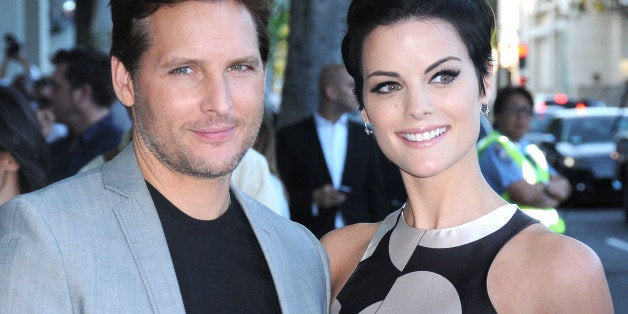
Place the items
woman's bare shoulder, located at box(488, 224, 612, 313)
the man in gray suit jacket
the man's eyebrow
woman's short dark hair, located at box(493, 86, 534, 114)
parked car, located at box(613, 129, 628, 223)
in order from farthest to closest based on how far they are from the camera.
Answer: parked car, located at box(613, 129, 628, 223), woman's short dark hair, located at box(493, 86, 534, 114), the man's eyebrow, woman's bare shoulder, located at box(488, 224, 612, 313), the man in gray suit jacket

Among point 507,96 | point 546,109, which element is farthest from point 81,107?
point 546,109

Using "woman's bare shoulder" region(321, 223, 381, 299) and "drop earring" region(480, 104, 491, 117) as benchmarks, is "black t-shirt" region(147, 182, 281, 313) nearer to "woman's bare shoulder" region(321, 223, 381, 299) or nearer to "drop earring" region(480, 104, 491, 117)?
"woman's bare shoulder" region(321, 223, 381, 299)

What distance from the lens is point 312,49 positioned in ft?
29.8

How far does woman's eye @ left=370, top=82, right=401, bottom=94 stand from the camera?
344 cm

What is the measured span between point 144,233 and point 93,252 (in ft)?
0.71

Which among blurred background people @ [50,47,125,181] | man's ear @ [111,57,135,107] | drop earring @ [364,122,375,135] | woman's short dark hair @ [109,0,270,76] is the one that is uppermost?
woman's short dark hair @ [109,0,270,76]

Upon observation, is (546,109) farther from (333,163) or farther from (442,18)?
(442,18)

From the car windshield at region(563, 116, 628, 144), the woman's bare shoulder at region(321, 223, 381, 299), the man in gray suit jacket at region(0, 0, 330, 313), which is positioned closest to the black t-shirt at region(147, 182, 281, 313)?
the man in gray suit jacket at region(0, 0, 330, 313)

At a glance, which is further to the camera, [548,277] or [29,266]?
[548,277]

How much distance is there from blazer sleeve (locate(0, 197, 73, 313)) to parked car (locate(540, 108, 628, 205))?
15.5 meters

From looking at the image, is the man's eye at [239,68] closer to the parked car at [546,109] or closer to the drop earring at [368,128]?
the drop earring at [368,128]

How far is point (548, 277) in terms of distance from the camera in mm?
3010

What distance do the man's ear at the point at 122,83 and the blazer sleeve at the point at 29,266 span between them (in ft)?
2.04

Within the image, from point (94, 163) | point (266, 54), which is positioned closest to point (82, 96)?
point (94, 163)
